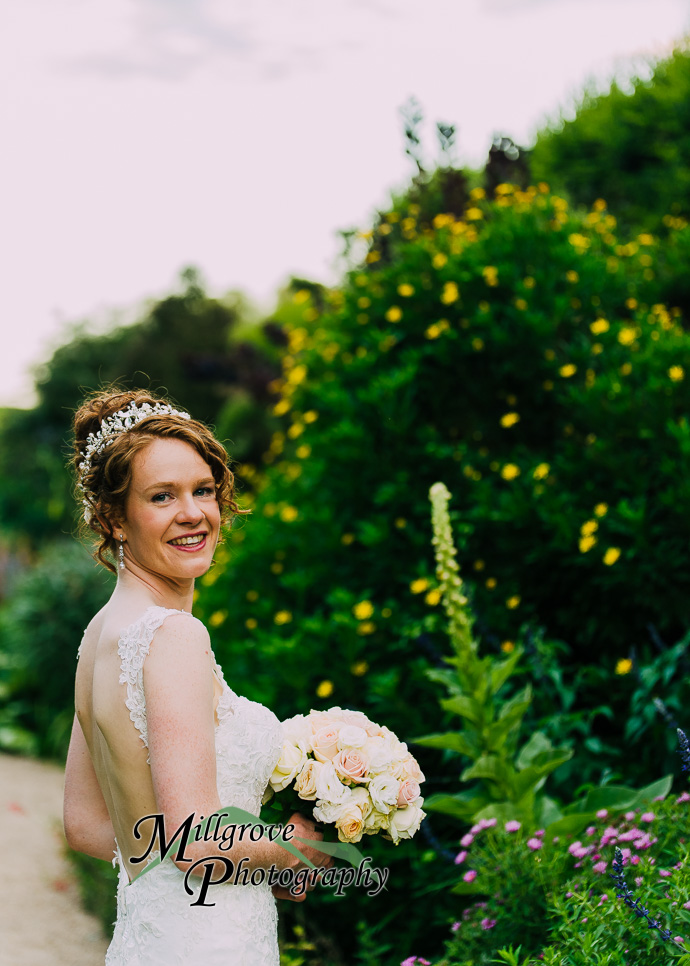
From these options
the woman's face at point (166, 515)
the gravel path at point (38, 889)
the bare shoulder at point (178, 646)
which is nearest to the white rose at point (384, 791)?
the bare shoulder at point (178, 646)

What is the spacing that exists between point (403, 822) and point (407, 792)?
8cm

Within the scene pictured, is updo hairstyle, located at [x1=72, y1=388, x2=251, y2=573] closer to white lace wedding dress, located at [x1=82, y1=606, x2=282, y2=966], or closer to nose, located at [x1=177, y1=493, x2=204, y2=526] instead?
nose, located at [x1=177, y1=493, x2=204, y2=526]

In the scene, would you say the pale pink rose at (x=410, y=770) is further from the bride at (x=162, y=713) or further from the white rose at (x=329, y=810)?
the bride at (x=162, y=713)

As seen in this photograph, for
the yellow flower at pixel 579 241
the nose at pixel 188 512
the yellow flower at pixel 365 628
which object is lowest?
the nose at pixel 188 512

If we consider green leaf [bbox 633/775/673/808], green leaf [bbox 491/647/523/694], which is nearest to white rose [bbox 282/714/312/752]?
green leaf [bbox 491/647/523/694]

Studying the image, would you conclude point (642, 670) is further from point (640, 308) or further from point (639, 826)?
point (640, 308)

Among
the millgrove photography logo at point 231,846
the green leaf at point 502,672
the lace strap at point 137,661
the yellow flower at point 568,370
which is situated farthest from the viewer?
the yellow flower at point 568,370

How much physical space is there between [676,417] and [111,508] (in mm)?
2723

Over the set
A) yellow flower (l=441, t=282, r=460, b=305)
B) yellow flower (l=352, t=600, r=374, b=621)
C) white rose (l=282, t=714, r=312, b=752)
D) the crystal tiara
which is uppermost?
yellow flower (l=441, t=282, r=460, b=305)

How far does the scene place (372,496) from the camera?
4207 mm

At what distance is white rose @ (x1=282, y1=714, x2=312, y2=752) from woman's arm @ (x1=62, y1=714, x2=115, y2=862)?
0.56m

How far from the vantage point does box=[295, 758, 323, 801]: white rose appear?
205 cm

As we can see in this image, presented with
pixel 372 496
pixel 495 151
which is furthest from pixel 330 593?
pixel 495 151

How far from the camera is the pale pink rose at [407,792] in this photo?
6.88 ft
